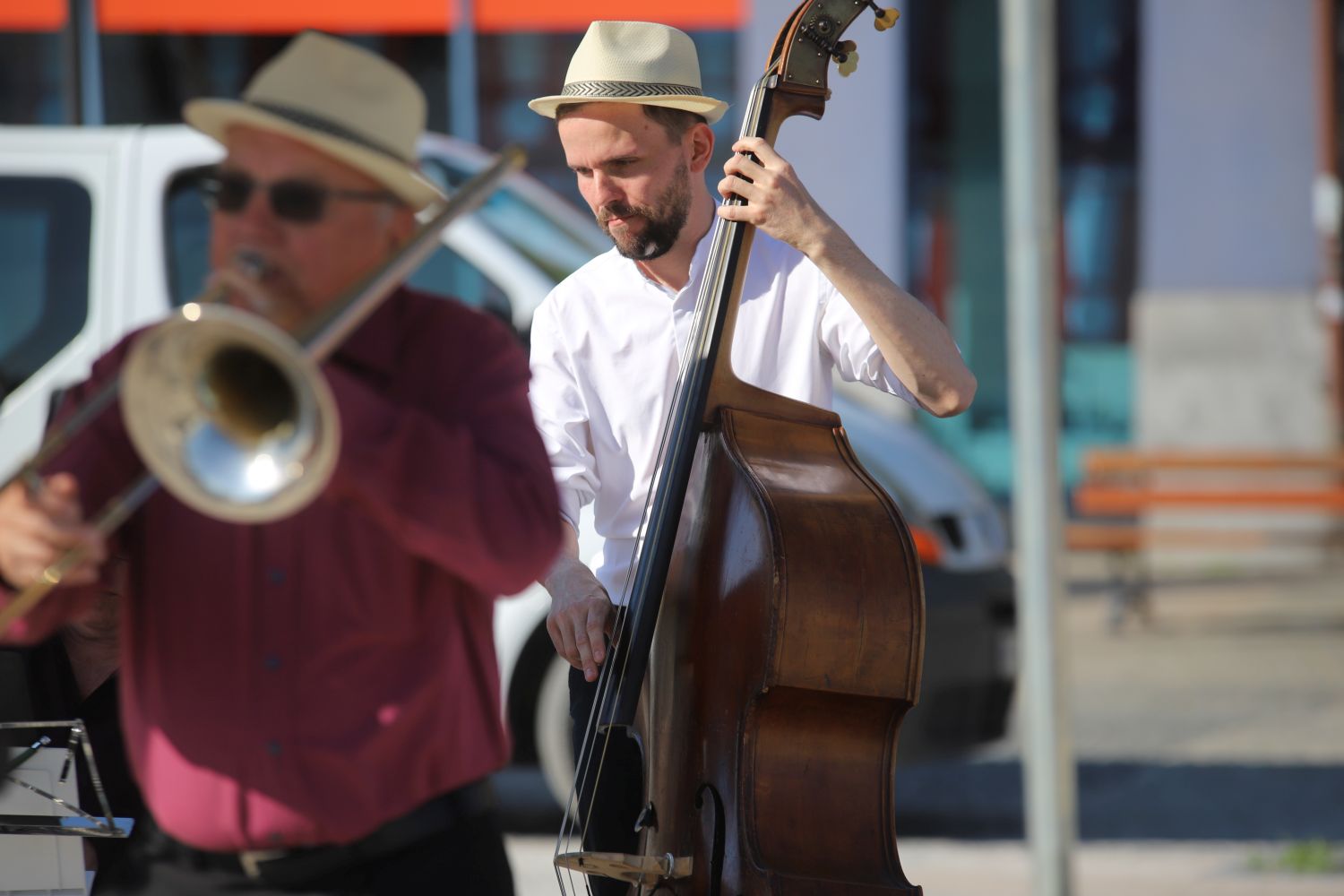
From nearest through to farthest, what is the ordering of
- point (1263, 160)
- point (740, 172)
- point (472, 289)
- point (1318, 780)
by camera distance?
point (740, 172) → point (472, 289) → point (1318, 780) → point (1263, 160)

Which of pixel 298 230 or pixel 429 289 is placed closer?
pixel 298 230

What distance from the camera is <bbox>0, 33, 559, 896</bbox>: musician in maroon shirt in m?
1.71

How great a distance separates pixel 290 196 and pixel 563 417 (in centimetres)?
97

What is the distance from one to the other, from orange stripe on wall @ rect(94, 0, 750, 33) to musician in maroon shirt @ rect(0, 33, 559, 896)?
692cm

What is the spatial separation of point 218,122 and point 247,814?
0.67 metres

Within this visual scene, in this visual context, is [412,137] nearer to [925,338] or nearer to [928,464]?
[925,338]

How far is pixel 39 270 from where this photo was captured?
197 inches

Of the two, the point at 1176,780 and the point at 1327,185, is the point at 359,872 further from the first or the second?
the point at 1327,185

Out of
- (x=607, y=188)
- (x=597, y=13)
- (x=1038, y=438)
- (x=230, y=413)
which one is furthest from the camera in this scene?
(x=597, y=13)

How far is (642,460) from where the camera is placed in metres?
2.62

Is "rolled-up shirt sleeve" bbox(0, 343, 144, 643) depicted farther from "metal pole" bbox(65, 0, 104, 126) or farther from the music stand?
"metal pole" bbox(65, 0, 104, 126)

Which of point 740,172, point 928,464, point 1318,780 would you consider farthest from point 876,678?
point 1318,780

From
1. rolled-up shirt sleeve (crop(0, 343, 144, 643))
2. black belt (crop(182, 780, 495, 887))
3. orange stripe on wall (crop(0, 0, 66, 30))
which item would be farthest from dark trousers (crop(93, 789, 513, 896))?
orange stripe on wall (crop(0, 0, 66, 30))

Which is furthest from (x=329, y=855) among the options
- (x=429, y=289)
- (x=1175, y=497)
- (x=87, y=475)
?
(x=1175, y=497)
